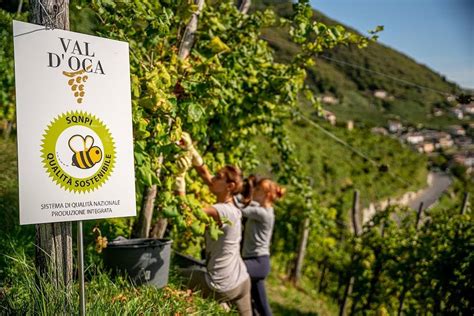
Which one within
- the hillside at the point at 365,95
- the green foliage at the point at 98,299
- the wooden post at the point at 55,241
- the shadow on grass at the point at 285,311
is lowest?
the shadow on grass at the point at 285,311

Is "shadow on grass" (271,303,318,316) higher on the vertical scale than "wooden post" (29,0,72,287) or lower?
lower

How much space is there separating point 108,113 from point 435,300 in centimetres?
432

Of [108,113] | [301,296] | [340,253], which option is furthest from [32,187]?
[340,253]

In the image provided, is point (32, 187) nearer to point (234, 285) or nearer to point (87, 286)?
point (87, 286)

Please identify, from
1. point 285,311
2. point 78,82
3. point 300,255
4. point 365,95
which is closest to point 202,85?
point 78,82

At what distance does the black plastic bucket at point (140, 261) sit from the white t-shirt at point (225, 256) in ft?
1.11

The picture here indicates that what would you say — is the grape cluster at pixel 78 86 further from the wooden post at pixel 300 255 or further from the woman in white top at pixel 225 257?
Answer: the wooden post at pixel 300 255

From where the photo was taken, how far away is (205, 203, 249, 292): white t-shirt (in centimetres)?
330

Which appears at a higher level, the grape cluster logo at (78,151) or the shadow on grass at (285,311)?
the grape cluster logo at (78,151)

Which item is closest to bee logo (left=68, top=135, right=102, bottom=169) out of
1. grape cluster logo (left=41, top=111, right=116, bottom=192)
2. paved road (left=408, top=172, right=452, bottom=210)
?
grape cluster logo (left=41, top=111, right=116, bottom=192)

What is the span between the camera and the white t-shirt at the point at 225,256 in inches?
130

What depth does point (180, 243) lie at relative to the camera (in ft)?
16.3

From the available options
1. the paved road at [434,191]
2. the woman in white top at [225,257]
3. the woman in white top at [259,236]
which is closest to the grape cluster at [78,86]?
the woman in white top at [225,257]

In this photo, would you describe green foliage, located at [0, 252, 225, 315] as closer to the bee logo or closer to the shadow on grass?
the bee logo
